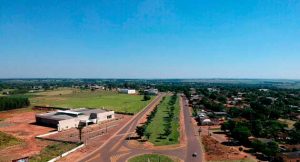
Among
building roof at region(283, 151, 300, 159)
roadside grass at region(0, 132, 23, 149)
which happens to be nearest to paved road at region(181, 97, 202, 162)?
building roof at region(283, 151, 300, 159)

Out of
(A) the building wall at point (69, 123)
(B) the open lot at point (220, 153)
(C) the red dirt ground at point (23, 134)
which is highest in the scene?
(A) the building wall at point (69, 123)

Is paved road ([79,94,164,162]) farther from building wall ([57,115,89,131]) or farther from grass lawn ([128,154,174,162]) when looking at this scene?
building wall ([57,115,89,131])

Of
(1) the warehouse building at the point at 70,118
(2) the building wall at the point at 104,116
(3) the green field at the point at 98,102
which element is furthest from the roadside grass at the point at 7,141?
(3) the green field at the point at 98,102

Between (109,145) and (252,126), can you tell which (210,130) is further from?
(109,145)

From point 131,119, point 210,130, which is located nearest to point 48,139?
point 131,119

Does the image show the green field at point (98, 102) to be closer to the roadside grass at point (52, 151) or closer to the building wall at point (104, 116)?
the building wall at point (104, 116)

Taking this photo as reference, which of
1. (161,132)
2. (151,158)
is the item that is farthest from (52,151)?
(161,132)

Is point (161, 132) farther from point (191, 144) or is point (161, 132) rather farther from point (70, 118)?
point (70, 118)

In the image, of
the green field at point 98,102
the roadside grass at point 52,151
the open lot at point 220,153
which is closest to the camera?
the roadside grass at point 52,151
